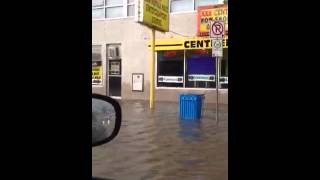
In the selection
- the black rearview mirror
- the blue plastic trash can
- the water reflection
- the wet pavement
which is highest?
the black rearview mirror

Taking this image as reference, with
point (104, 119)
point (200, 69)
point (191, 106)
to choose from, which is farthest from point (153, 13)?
point (104, 119)

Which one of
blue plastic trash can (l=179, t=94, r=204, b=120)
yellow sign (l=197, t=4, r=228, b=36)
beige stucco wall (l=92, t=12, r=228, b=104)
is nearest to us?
blue plastic trash can (l=179, t=94, r=204, b=120)

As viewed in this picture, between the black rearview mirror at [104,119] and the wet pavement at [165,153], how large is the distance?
4444 mm

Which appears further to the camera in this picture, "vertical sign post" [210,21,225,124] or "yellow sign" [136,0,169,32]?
"yellow sign" [136,0,169,32]

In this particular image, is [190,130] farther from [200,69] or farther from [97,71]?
[97,71]

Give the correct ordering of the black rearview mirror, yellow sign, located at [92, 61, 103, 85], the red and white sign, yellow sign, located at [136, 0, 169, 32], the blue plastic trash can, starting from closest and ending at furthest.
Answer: the black rearview mirror
the red and white sign
the blue plastic trash can
yellow sign, located at [136, 0, 169, 32]
yellow sign, located at [92, 61, 103, 85]

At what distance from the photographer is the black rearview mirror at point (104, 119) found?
2.05m

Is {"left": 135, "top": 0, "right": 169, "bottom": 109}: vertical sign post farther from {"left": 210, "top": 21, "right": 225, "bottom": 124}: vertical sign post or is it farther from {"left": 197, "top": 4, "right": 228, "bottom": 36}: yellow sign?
{"left": 210, "top": 21, "right": 225, "bottom": 124}: vertical sign post

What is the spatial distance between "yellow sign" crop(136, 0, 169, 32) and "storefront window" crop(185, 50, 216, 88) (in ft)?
11.1

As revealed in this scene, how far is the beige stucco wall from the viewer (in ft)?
73.8

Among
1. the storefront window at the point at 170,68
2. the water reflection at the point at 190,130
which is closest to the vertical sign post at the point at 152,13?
the storefront window at the point at 170,68

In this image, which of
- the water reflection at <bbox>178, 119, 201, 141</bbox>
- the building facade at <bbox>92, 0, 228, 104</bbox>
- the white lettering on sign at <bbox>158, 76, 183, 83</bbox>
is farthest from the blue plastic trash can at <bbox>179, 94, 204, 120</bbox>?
the white lettering on sign at <bbox>158, 76, 183, 83</bbox>
